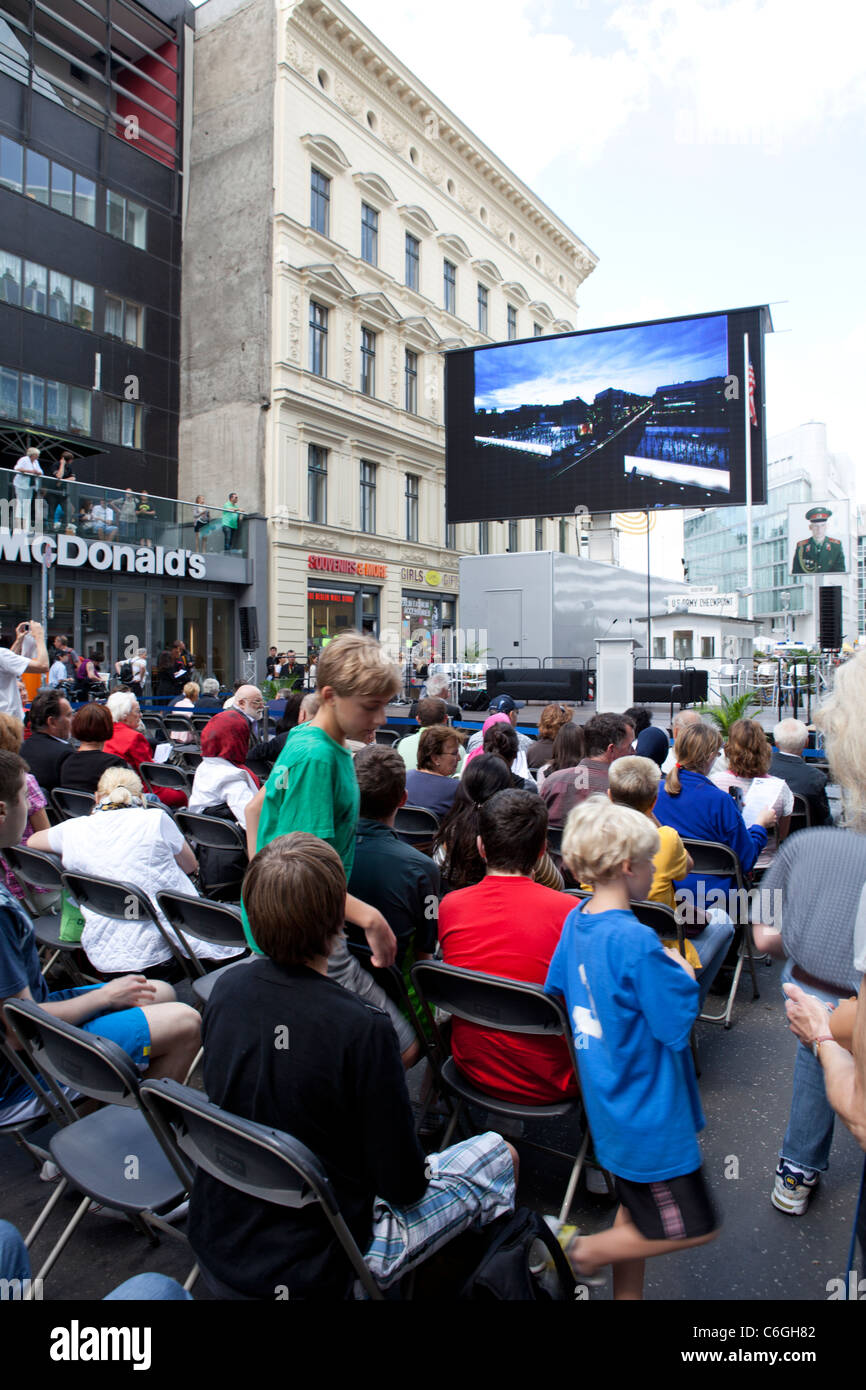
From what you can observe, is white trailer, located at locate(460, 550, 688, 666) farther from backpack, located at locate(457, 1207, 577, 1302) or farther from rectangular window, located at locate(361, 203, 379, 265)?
backpack, located at locate(457, 1207, 577, 1302)

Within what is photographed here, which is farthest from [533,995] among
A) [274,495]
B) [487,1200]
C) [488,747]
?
[274,495]

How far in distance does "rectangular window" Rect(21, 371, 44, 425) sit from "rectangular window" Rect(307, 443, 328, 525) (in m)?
7.61

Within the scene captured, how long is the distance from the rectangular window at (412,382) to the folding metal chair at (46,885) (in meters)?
27.3

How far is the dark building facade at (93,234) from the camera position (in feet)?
64.1

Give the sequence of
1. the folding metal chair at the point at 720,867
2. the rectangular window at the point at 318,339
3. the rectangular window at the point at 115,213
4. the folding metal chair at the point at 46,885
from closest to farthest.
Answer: the folding metal chair at the point at 46,885 < the folding metal chair at the point at 720,867 < the rectangular window at the point at 115,213 < the rectangular window at the point at 318,339

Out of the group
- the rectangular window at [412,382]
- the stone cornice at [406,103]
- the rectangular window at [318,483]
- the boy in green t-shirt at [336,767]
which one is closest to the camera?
the boy in green t-shirt at [336,767]

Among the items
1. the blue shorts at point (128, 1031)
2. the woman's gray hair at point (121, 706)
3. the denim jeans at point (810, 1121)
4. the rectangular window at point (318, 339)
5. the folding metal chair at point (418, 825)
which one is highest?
the rectangular window at point (318, 339)

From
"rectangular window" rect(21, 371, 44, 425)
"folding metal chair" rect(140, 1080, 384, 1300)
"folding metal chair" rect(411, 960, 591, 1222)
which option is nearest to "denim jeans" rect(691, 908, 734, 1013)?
"folding metal chair" rect(411, 960, 591, 1222)

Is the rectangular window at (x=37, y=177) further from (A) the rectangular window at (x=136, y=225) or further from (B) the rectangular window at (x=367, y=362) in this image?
(B) the rectangular window at (x=367, y=362)

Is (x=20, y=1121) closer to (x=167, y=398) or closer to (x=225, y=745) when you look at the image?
(x=225, y=745)

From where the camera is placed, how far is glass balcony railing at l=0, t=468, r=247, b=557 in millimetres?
16766

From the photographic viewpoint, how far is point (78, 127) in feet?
68.7

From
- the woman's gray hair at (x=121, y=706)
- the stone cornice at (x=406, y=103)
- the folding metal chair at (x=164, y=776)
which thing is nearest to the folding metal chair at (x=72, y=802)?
the folding metal chair at (x=164, y=776)

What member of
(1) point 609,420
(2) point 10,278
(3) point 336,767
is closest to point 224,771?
(3) point 336,767
